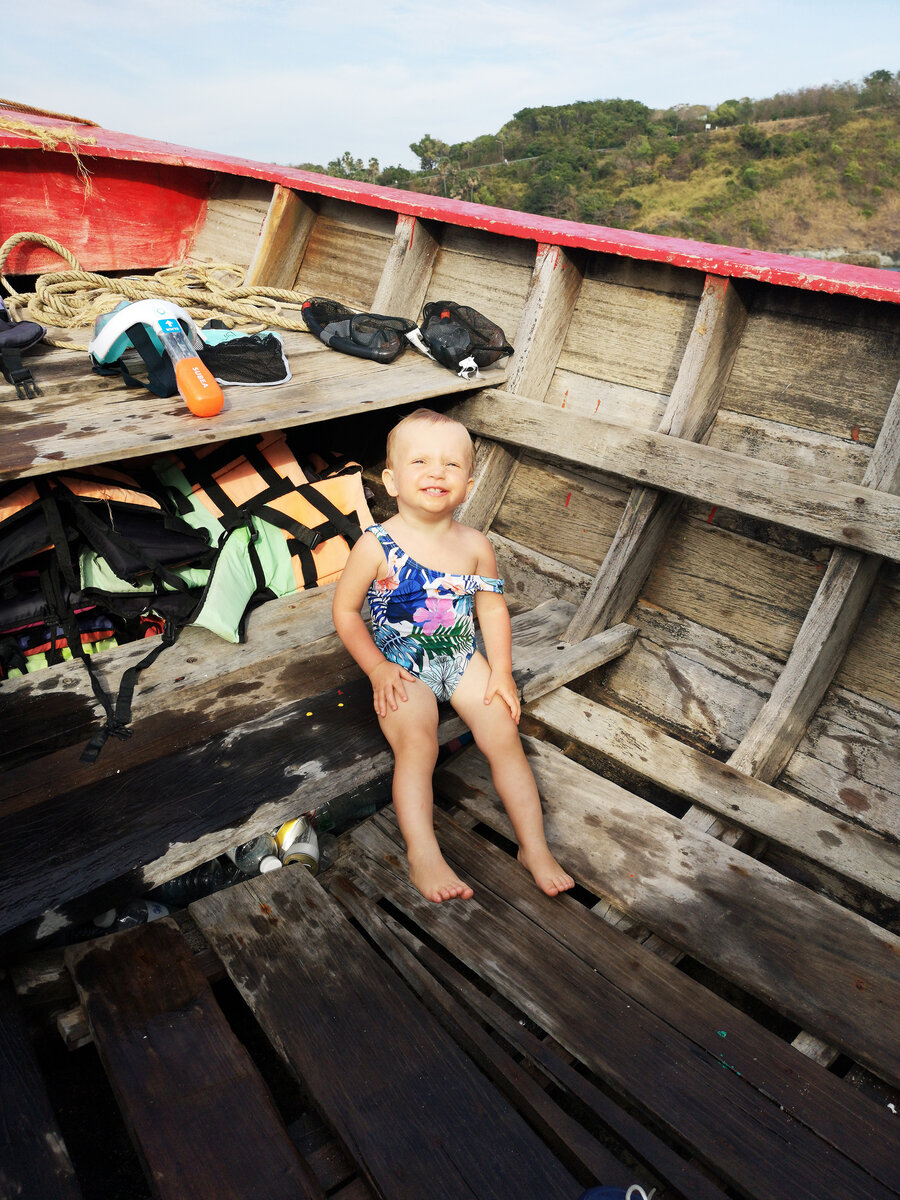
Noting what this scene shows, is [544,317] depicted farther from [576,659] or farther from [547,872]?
[547,872]

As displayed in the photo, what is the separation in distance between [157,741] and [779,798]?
2.00 m

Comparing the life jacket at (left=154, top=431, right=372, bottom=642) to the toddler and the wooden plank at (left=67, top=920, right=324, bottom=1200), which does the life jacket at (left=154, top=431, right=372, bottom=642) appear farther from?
the wooden plank at (left=67, top=920, right=324, bottom=1200)

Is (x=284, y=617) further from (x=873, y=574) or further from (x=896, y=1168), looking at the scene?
(x=896, y=1168)

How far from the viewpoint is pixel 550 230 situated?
3586 millimetres

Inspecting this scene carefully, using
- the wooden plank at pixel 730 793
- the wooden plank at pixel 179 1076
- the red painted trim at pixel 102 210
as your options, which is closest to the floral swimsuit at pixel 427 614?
the wooden plank at pixel 730 793

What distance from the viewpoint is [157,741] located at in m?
2.49

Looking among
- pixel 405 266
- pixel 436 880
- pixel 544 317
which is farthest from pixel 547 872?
pixel 405 266

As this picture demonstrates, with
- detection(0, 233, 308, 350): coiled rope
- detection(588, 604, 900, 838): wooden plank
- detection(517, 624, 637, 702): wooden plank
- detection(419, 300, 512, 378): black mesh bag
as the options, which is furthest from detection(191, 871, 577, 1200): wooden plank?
detection(0, 233, 308, 350): coiled rope

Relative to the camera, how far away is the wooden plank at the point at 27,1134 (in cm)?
144

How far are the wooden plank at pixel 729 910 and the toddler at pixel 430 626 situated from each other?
0.19m

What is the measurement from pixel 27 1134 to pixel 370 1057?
26.3 inches

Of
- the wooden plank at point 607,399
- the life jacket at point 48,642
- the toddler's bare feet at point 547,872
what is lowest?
the life jacket at point 48,642

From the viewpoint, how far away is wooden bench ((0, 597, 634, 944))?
2039 mm

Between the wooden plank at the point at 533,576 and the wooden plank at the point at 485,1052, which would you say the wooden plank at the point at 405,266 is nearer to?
the wooden plank at the point at 533,576
